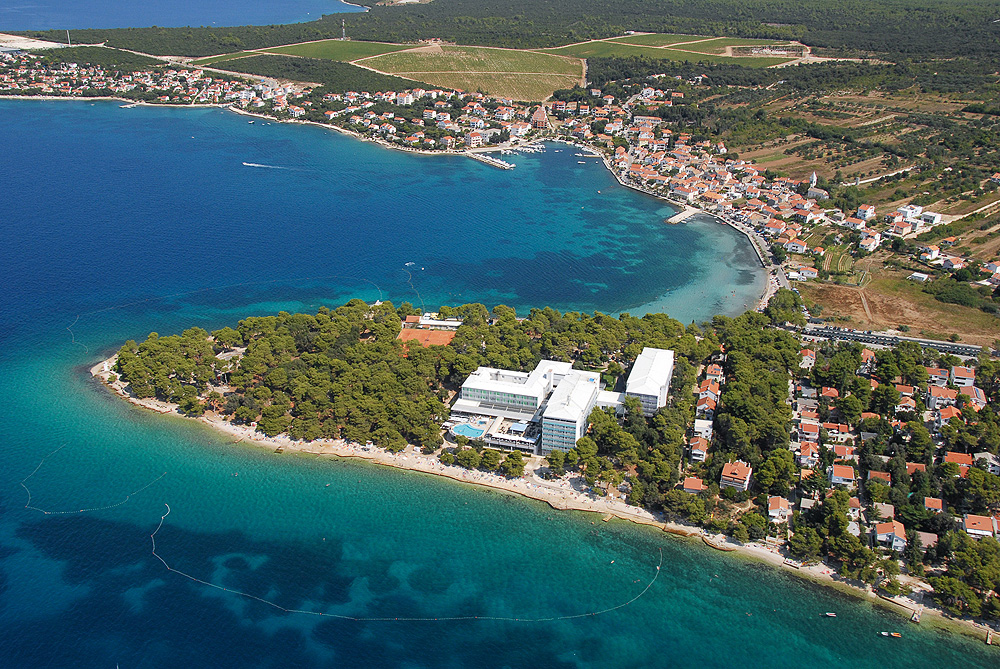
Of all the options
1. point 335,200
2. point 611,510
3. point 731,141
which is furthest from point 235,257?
point 731,141

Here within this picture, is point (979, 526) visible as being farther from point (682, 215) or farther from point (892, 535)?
point (682, 215)

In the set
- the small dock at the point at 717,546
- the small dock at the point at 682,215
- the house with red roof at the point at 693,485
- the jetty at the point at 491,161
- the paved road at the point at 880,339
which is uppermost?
the jetty at the point at 491,161

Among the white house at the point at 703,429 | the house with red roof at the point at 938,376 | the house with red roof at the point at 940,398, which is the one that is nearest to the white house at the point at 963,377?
the house with red roof at the point at 938,376

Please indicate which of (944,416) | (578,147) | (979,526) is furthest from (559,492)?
(578,147)

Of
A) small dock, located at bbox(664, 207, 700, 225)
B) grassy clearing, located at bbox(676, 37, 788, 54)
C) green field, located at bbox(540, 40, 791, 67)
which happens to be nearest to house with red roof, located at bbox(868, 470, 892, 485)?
small dock, located at bbox(664, 207, 700, 225)

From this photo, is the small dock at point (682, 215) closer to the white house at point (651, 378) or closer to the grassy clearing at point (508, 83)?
the white house at point (651, 378)

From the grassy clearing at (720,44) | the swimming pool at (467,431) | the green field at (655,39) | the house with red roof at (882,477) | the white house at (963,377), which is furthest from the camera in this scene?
the green field at (655,39)

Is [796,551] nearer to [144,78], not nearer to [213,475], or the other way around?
[213,475]

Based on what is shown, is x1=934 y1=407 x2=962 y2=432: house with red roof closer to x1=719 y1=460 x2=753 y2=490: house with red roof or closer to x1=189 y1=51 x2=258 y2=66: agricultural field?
x1=719 y1=460 x2=753 y2=490: house with red roof
